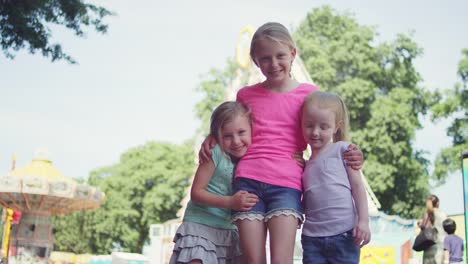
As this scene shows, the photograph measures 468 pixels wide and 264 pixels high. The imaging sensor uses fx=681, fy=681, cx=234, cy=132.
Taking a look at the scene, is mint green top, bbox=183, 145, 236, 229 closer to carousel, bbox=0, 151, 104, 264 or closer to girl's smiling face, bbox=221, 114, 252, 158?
girl's smiling face, bbox=221, 114, 252, 158

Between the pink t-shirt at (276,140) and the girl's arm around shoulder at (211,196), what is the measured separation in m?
0.12

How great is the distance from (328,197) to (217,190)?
2.01 ft

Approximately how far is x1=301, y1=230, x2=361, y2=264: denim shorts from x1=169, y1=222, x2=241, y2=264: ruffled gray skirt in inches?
17.9

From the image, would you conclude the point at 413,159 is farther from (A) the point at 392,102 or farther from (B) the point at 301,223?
(B) the point at 301,223

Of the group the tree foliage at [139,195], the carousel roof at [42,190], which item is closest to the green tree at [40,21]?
the carousel roof at [42,190]

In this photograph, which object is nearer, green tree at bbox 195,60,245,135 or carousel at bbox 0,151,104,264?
carousel at bbox 0,151,104,264

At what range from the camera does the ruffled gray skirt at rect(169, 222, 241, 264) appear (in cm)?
351

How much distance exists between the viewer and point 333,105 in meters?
3.38

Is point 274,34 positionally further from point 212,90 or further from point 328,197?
point 212,90

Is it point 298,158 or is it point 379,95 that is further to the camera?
point 379,95

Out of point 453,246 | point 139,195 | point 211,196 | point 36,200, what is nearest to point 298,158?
point 211,196

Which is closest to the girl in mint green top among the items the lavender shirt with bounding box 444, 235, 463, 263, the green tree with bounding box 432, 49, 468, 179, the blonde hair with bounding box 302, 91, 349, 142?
the blonde hair with bounding box 302, 91, 349, 142

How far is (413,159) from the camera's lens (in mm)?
29656

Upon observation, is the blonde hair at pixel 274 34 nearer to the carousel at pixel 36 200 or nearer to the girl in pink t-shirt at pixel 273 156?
the girl in pink t-shirt at pixel 273 156
